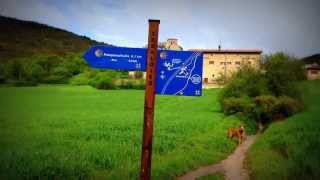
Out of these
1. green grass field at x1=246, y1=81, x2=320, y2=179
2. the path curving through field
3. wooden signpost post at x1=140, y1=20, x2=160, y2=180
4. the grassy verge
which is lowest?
the path curving through field

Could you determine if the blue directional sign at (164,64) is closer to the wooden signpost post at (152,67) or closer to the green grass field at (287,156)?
the wooden signpost post at (152,67)

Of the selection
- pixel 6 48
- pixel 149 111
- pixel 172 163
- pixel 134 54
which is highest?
pixel 6 48

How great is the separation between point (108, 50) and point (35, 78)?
45643mm

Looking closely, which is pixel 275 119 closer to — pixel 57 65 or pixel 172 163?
pixel 172 163

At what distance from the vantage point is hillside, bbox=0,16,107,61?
115ft

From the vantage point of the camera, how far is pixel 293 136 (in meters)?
19.1

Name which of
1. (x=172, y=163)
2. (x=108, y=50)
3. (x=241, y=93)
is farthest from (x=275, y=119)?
(x=108, y=50)

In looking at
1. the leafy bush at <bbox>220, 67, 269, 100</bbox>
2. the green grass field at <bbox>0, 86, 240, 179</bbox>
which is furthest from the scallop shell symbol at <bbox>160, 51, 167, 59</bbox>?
the leafy bush at <bbox>220, 67, 269, 100</bbox>

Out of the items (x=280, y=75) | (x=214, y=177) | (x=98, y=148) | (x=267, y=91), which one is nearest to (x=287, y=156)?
(x=214, y=177)

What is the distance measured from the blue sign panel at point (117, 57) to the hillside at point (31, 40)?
2145 centimetres

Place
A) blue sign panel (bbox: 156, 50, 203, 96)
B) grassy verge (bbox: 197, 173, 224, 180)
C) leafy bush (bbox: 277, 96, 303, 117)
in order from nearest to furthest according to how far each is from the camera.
Result: blue sign panel (bbox: 156, 50, 203, 96), grassy verge (bbox: 197, 173, 224, 180), leafy bush (bbox: 277, 96, 303, 117)

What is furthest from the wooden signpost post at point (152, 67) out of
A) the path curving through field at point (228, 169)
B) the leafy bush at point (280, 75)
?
the leafy bush at point (280, 75)

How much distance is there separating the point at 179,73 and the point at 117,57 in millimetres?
1053

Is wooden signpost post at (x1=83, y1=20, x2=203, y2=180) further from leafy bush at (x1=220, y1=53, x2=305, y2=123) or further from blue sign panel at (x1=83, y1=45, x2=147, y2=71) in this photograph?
leafy bush at (x1=220, y1=53, x2=305, y2=123)
